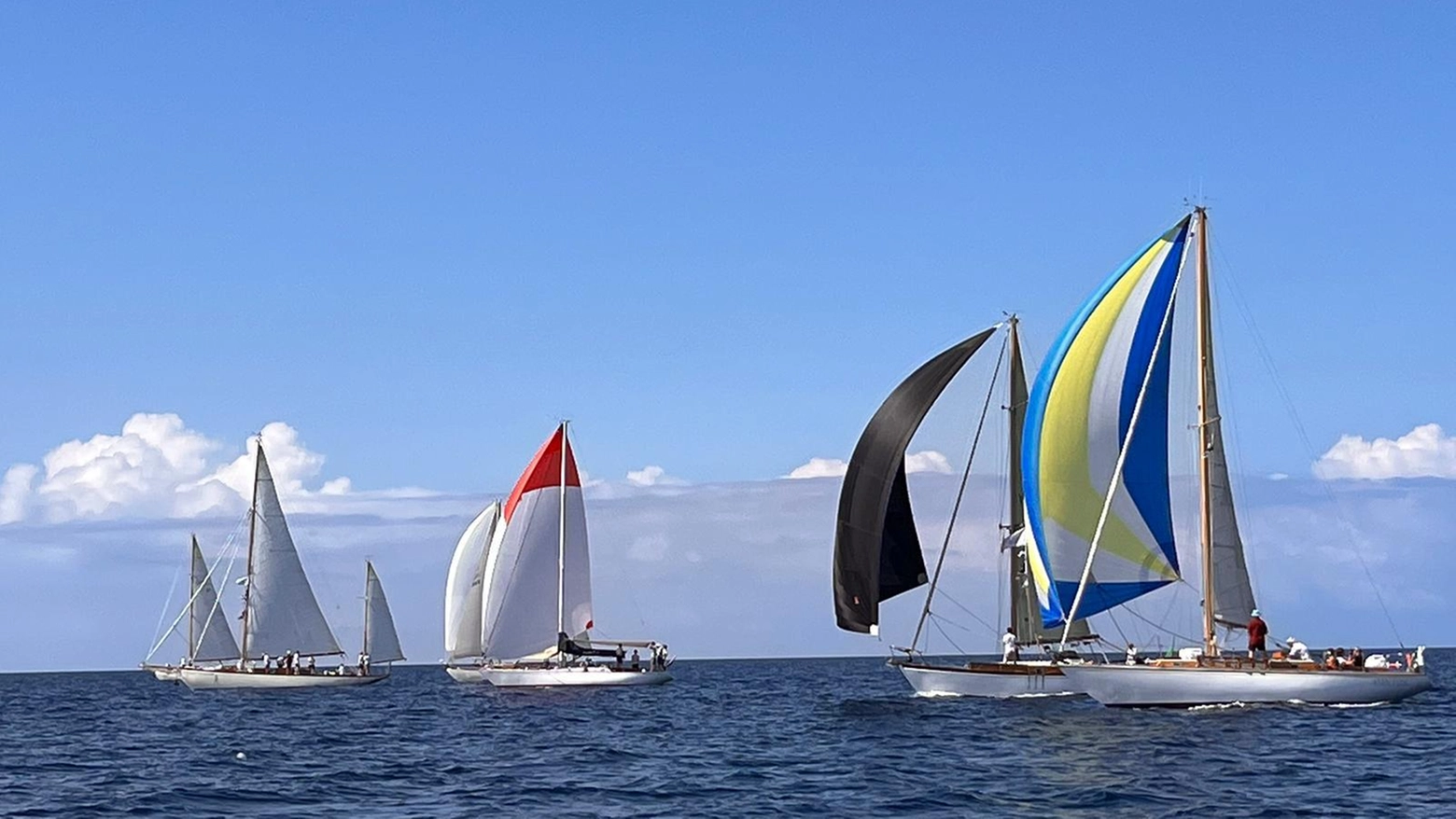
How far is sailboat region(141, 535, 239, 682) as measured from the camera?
85912 mm

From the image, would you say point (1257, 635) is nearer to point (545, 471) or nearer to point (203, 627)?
point (545, 471)

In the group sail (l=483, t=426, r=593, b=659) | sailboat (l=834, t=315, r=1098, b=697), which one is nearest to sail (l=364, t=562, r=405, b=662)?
sail (l=483, t=426, r=593, b=659)

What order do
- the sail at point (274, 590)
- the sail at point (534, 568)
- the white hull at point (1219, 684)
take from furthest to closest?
1. the sail at point (274, 590)
2. the sail at point (534, 568)
3. the white hull at point (1219, 684)

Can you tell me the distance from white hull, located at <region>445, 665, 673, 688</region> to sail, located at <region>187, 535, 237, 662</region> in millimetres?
17172

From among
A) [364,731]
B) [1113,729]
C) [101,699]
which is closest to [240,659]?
[101,699]

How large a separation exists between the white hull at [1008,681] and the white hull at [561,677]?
22.9m

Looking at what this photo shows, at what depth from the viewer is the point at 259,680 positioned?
272ft

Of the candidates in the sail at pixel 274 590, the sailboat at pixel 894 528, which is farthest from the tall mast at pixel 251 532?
the sailboat at pixel 894 528

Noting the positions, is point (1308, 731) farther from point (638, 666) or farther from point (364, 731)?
point (638, 666)

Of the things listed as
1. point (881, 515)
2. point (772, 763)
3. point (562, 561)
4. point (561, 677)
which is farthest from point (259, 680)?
point (772, 763)

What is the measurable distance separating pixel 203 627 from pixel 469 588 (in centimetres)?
1427

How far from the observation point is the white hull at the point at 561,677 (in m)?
73.4

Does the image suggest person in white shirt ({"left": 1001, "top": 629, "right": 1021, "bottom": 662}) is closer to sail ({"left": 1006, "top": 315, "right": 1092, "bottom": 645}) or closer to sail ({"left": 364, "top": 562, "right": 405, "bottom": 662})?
sail ({"left": 1006, "top": 315, "right": 1092, "bottom": 645})

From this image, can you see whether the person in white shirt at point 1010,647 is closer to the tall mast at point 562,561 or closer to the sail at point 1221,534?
the sail at point 1221,534
